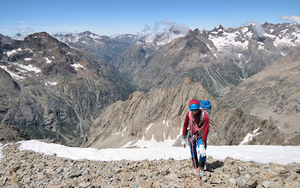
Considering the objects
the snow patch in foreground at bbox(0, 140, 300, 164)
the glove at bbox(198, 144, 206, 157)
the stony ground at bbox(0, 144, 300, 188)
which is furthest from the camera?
the snow patch in foreground at bbox(0, 140, 300, 164)

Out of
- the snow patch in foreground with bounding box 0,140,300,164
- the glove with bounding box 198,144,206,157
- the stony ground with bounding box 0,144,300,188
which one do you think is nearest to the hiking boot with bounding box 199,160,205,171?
the stony ground with bounding box 0,144,300,188

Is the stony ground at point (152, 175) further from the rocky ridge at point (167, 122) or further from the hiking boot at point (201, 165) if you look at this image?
the rocky ridge at point (167, 122)

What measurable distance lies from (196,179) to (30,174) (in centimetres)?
1347

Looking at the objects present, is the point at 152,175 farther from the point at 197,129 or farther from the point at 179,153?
the point at 179,153

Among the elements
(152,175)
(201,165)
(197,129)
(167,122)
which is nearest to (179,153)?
(201,165)

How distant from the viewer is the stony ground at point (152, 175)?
10871 mm

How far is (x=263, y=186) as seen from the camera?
33.2ft

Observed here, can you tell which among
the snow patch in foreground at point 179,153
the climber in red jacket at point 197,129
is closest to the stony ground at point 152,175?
the climber in red jacket at point 197,129

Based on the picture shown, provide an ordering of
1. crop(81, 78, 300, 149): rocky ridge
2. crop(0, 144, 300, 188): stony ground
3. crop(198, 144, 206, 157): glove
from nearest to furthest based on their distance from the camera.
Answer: crop(0, 144, 300, 188): stony ground
crop(198, 144, 206, 157): glove
crop(81, 78, 300, 149): rocky ridge

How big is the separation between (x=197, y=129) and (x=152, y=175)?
4612mm

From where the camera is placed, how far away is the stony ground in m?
10.9

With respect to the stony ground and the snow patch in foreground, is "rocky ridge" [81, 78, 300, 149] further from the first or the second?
the stony ground

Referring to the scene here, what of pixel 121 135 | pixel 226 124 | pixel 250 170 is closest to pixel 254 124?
pixel 226 124

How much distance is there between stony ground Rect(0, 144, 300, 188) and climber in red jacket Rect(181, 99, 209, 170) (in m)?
1.09
